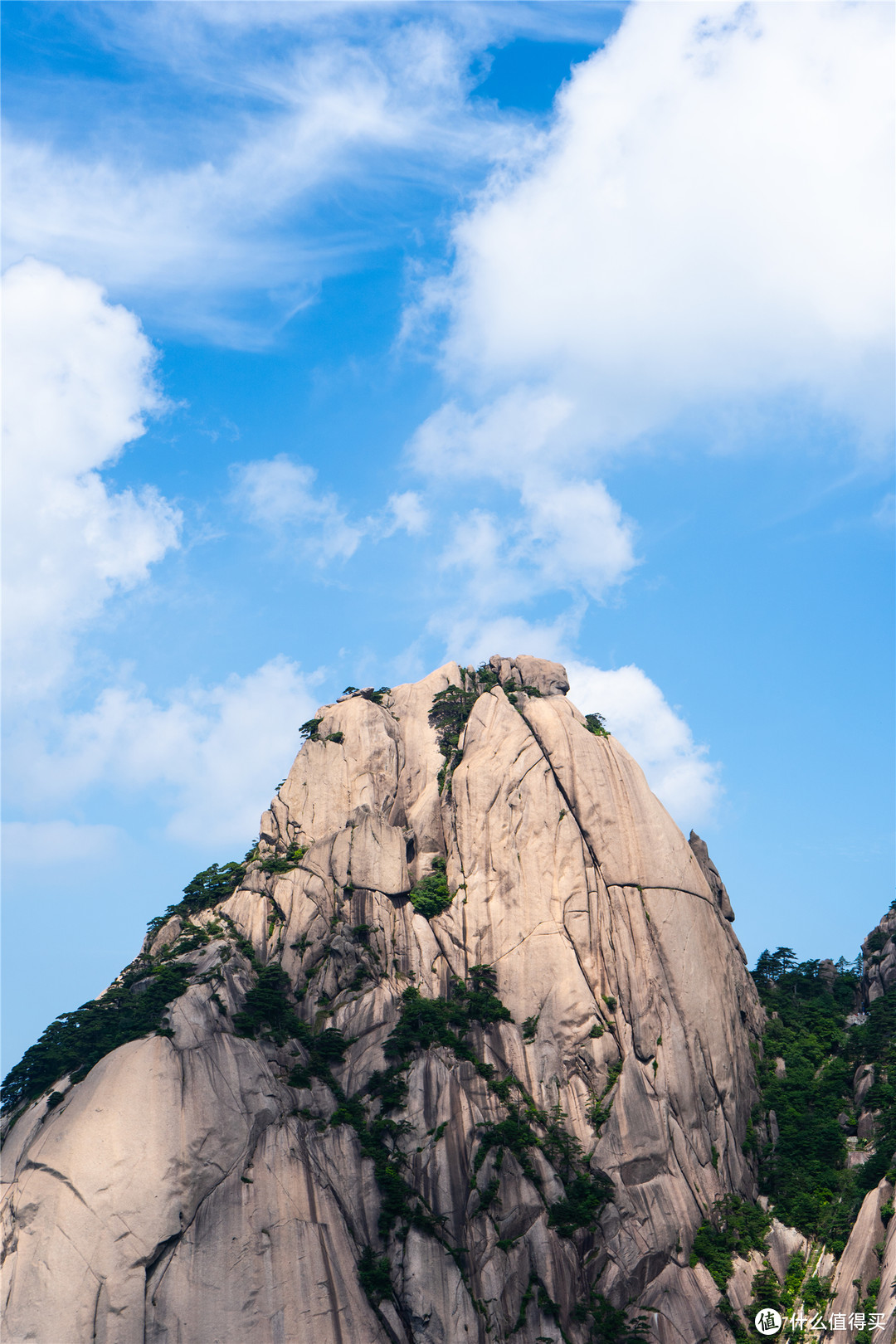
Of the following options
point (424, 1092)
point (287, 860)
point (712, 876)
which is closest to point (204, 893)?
point (287, 860)

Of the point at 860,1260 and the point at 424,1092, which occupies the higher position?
the point at 424,1092

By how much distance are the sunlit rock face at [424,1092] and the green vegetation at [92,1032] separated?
3.45 feet

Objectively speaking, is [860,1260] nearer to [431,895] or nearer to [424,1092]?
Result: [424,1092]

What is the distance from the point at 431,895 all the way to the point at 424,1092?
1215 cm

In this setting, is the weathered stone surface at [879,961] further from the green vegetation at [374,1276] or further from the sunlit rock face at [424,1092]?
the green vegetation at [374,1276]

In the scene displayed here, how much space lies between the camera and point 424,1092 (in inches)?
2227

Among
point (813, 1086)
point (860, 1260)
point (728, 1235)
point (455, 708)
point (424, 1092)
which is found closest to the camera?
point (860, 1260)

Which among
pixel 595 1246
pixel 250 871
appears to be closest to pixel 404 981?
pixel 250 871

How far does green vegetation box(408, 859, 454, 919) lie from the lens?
6488 centimetres

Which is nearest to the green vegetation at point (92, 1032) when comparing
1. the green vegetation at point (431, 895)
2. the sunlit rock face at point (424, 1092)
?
the sunlit rock face at point (424, 1092)

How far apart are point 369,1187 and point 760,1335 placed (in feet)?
63.8

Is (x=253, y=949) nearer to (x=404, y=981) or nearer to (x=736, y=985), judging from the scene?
(x=404, y=981)

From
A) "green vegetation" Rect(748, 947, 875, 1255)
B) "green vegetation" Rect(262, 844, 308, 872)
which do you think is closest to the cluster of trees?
"green vegetation" Rect(748, 947, 875, 1255)

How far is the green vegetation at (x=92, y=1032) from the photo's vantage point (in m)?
56.0
